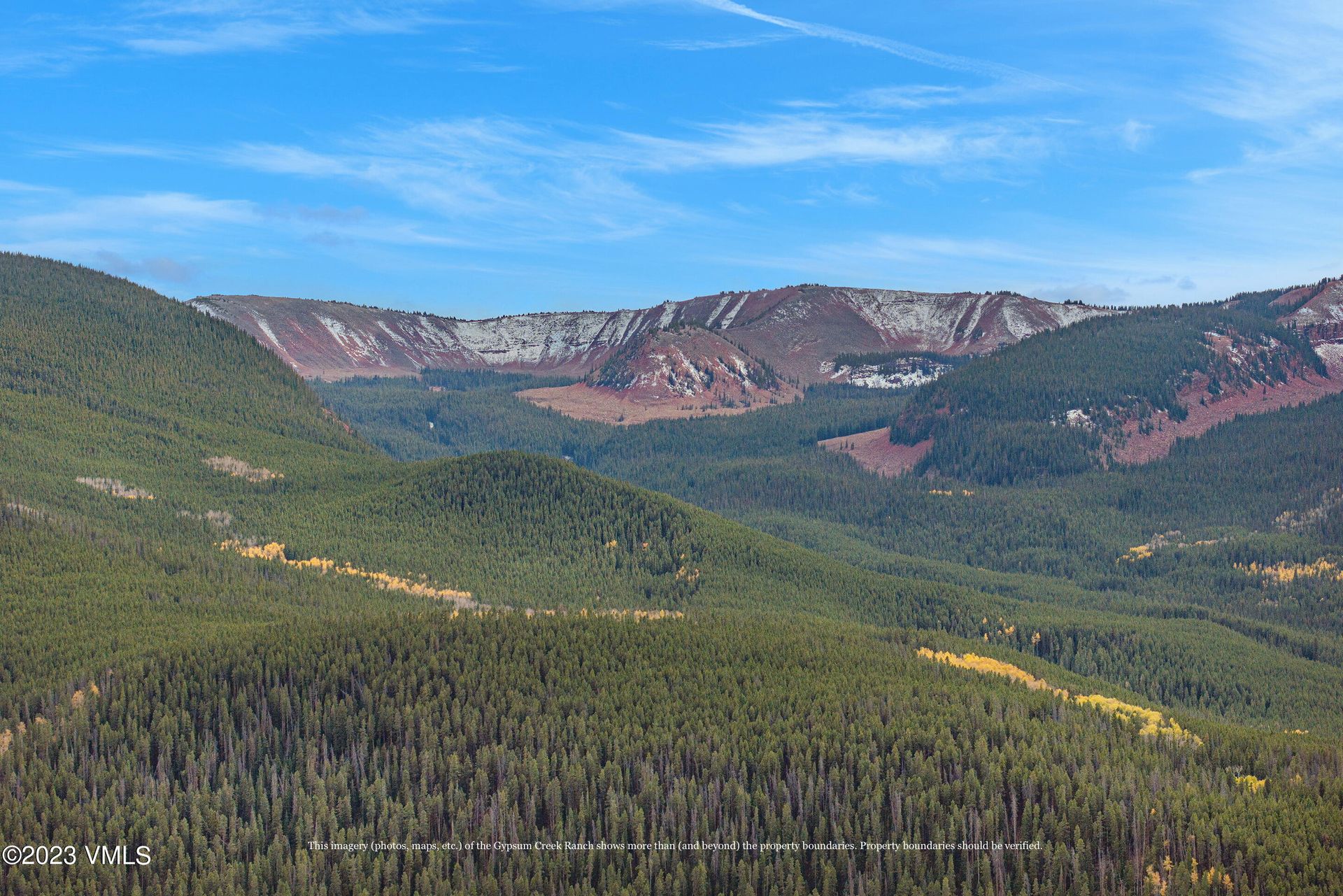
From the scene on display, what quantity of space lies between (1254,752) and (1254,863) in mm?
22688

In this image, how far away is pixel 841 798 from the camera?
62.0 m

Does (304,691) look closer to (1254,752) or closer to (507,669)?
(507,669)

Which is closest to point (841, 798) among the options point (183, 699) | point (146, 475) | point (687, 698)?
point (687, 698)

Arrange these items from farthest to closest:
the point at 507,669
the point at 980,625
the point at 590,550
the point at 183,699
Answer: the point at 590,550
the point at 980,625
the point at 507,669
the point at 183,699

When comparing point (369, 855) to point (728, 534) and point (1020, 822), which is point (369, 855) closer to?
point (1020, 822)

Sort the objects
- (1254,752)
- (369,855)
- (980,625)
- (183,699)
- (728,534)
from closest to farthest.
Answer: (369,855), (1254,752), (183,699), (980,625), (728,534)

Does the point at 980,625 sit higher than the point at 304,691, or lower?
lower

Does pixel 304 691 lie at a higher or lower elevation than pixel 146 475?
lower

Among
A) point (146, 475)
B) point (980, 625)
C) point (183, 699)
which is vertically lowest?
point (980, 625)

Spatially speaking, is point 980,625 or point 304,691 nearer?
point 304,691

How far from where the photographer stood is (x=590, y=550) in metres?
179

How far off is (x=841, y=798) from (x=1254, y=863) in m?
21.0

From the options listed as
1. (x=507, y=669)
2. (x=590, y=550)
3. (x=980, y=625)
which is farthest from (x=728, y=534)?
(x=507, y=669)

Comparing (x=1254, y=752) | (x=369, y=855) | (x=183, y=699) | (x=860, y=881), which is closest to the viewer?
(x=860, y=881)
